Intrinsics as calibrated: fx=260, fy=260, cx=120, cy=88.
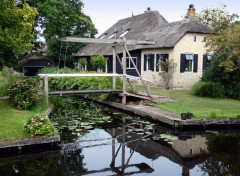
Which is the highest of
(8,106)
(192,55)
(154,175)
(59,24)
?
(59,24)

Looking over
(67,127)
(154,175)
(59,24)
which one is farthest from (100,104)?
(59,24)

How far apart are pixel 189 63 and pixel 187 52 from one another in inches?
35.6

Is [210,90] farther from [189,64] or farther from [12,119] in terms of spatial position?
[12,119]

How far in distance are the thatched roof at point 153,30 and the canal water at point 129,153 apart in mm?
6613

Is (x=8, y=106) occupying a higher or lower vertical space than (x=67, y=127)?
higher

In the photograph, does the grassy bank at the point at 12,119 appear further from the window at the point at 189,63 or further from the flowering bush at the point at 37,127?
the window at the point at 189,63

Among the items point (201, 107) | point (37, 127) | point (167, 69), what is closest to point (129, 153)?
point (37, 127)

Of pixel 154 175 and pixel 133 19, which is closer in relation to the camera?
pixel 154 175

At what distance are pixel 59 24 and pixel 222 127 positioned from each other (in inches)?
763

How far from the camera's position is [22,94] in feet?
35.4

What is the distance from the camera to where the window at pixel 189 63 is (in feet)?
61.1

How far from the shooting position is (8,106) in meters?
11.0

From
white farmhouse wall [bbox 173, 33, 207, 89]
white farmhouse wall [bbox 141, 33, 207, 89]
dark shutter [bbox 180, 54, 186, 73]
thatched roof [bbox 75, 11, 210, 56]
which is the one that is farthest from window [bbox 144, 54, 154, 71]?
dark shutter [bbox 180, 54, 186, 73]

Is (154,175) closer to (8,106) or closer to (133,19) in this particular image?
(8,106)
